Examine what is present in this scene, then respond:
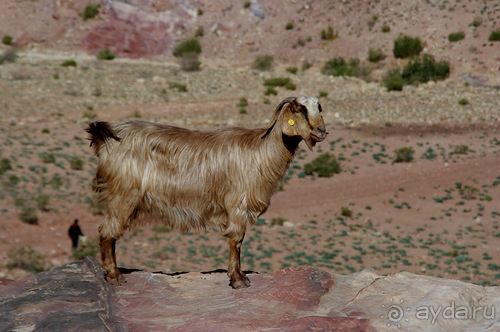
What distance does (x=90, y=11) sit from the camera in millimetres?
48812

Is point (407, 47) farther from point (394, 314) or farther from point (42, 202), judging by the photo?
point (394, 314)

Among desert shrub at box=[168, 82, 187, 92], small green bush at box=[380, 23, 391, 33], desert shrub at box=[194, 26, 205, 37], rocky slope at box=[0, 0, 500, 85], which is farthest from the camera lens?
desert shrub at box=[194, 26, 205, 37]

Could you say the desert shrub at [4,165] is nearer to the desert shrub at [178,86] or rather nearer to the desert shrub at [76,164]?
the desert shrub at [76,164]

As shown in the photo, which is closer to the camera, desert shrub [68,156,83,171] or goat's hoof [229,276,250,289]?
goat's hoof [229,276,250,289]

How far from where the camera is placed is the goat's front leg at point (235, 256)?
8.73 metres

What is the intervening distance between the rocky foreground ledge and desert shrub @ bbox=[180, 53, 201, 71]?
34.7 metres

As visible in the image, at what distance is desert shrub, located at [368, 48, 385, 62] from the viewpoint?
46375 millimetres

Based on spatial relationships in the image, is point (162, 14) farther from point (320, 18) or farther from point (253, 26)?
point (320, 18)

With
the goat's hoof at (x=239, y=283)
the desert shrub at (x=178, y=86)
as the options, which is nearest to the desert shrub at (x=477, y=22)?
A: the desert shrub at (x=178, y=86)

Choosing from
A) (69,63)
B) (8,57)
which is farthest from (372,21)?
(8,57)

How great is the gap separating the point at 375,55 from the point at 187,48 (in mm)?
10557

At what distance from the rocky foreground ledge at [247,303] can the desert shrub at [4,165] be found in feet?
50.8

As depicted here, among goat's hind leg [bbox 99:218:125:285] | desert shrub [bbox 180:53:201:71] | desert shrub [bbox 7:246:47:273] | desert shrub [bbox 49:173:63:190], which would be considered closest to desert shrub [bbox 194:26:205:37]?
desert shrub [bbox 180:53:201:71]

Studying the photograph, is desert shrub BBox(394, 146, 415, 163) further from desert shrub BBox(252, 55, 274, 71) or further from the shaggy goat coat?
the shaggy goat coat
